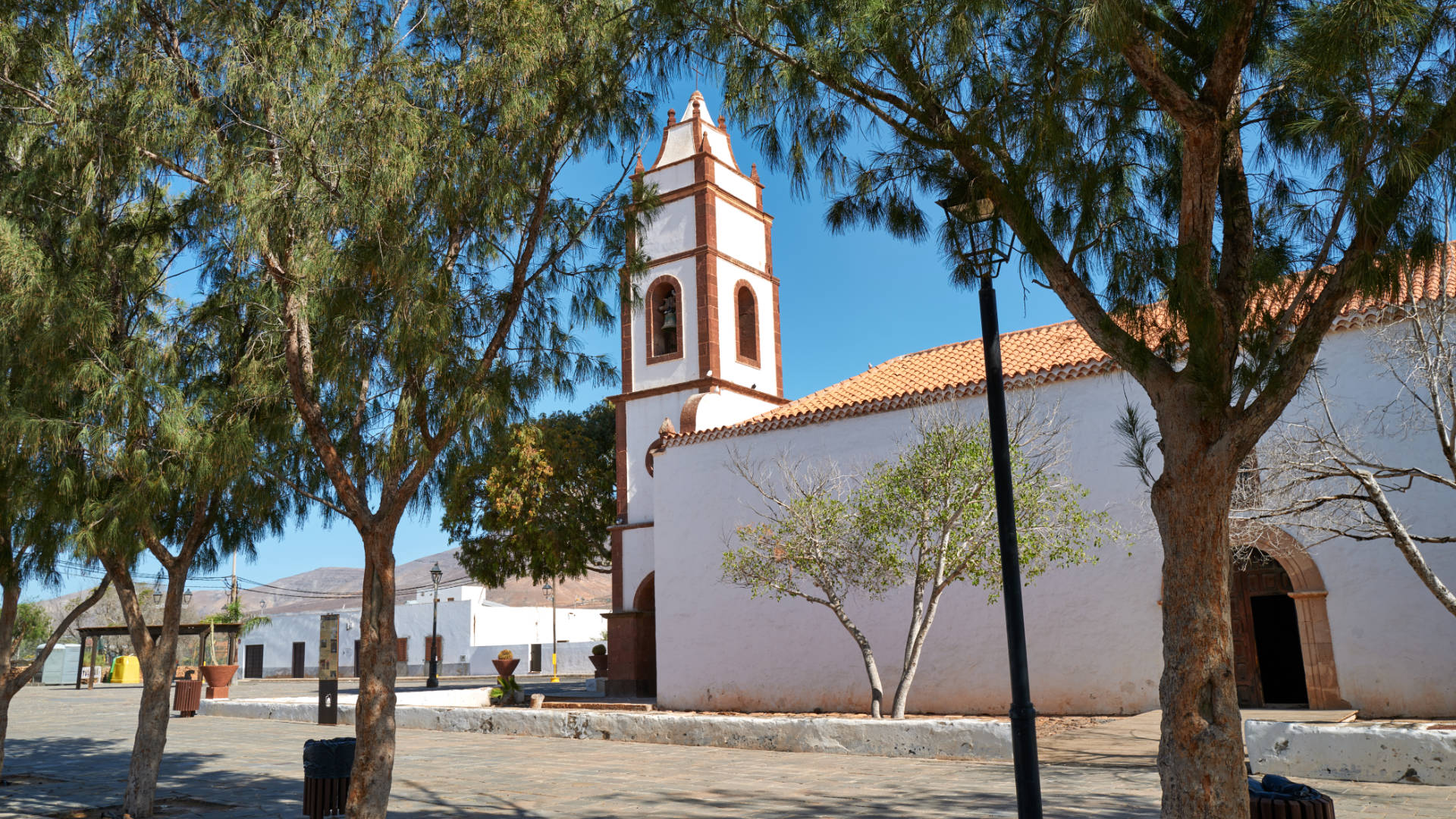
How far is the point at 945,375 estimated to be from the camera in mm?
17344

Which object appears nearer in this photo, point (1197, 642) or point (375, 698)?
point (1197, 642)

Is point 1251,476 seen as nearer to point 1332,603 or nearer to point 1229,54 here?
point 1332,603

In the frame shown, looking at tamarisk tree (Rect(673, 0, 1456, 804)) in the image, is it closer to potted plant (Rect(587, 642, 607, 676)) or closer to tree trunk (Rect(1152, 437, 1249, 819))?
tree trunk (Rect(1152, 437, 1249, 819))

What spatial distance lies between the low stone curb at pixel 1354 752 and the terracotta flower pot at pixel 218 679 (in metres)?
22.2

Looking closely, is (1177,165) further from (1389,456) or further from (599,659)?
(599,659)

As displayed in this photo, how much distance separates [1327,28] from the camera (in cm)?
415

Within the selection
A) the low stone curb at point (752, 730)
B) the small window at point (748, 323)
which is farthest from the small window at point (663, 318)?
the low stone curb at point (752, 730)

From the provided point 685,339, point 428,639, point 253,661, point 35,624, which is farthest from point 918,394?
point 253,661

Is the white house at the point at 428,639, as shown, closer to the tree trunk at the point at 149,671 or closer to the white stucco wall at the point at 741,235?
the white stucco wall at the point at 741,235

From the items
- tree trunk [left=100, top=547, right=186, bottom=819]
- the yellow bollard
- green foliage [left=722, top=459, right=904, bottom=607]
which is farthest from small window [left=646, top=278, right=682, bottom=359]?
the yellow bollard

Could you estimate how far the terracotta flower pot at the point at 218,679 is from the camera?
77.0 feet

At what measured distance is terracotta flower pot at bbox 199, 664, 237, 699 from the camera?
23.5 m

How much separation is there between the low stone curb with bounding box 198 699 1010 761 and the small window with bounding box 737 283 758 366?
1051 cm

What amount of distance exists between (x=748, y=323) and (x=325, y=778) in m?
17.0
